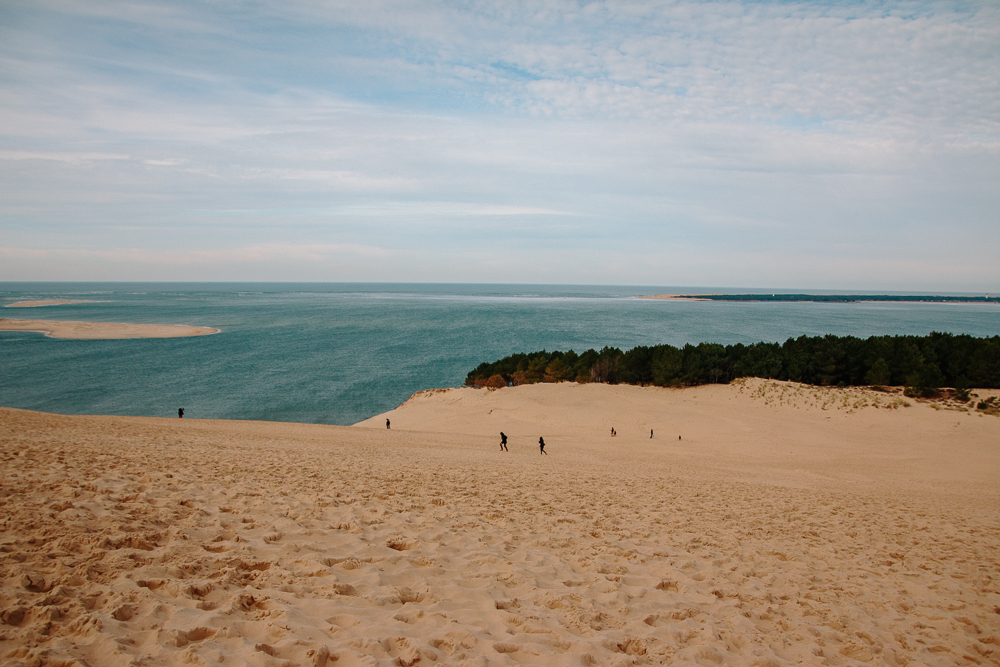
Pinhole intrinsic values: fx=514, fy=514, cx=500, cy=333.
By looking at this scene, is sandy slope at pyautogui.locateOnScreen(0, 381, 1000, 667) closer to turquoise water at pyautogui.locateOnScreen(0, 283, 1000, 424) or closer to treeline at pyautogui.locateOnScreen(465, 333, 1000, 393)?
treeline at pyautogui.locateOnScreen(465, 333, 1000, 393)

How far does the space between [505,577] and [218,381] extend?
44588 millimetres

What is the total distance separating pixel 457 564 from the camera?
6086 millimetres

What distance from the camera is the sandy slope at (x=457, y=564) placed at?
423 centimetres

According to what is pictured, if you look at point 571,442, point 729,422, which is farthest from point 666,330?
point 571,442

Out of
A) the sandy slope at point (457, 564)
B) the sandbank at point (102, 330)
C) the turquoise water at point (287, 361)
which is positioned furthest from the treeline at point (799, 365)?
the sandbank at point (102, 330)

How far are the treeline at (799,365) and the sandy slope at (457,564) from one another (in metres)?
21.2

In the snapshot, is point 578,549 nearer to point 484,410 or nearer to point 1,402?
point 484,410

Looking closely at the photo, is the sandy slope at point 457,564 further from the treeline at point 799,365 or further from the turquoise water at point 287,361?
the turquoise water at point 287,361

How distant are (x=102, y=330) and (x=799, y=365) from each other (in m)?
90.6

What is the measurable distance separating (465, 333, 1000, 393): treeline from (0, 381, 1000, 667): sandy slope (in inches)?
834

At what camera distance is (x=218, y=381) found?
4347 cm

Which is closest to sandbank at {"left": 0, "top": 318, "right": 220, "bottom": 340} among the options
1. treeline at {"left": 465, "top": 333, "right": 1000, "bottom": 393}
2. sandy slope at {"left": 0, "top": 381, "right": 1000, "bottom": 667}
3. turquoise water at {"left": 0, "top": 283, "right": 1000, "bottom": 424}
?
turquoise water at {"left": 0, "top": 283, "right": 1000, "bottom": 424}

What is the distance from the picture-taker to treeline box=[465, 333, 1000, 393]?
30.6 metres

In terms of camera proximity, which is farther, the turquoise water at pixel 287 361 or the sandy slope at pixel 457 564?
the turquoise water at pixel 287 361
